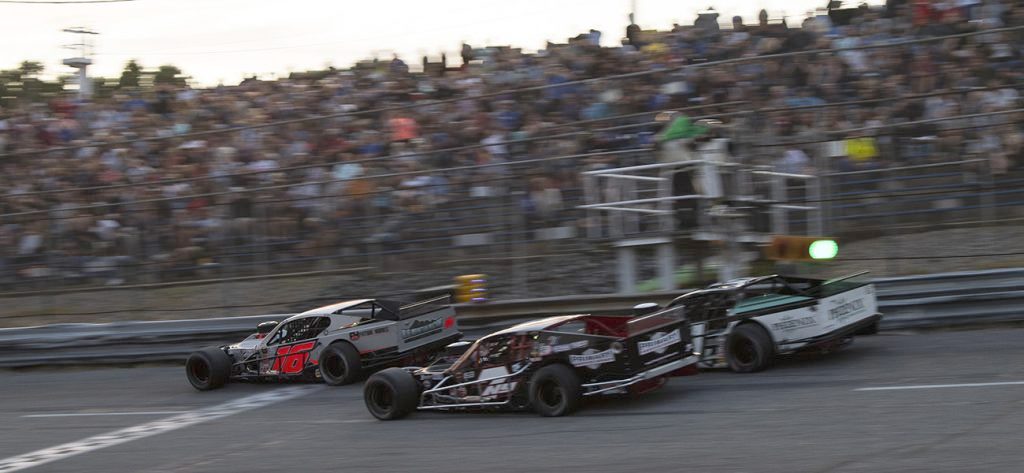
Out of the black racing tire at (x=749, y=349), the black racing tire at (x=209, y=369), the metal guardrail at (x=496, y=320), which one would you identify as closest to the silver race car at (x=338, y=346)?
the black racing tire at (x=209, y=369)

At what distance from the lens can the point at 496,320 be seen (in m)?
14.8

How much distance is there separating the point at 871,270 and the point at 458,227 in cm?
555

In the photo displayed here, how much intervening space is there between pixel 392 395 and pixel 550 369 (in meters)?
1.74

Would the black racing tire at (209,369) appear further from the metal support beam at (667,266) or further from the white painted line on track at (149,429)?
the metal support beam at (667,266)

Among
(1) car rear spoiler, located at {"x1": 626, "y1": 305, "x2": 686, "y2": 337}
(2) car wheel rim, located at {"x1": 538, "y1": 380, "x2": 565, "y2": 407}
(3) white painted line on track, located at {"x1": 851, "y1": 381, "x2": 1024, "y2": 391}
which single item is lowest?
(3) white painted line on track, located at {"x1": 851, "y1": 381, "x2": 1024, "y2": 391}

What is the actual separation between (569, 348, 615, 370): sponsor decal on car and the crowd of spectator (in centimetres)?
484

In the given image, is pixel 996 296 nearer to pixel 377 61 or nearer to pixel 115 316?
pixel 377 61

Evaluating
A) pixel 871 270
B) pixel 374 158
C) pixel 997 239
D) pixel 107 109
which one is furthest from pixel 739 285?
pixel 107 109

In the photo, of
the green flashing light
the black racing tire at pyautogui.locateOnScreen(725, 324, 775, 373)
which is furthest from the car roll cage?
the green flashing light

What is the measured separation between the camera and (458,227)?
1516 cm

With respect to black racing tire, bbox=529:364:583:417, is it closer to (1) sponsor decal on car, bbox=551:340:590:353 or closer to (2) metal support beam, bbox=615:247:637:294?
(1) sponsor decal on car, bbox=551:340:590:353

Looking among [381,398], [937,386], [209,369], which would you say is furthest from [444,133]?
[937,386]

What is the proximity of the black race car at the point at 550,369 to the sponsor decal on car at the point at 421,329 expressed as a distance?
2162 millimetres

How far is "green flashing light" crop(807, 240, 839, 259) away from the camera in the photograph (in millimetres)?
11086
